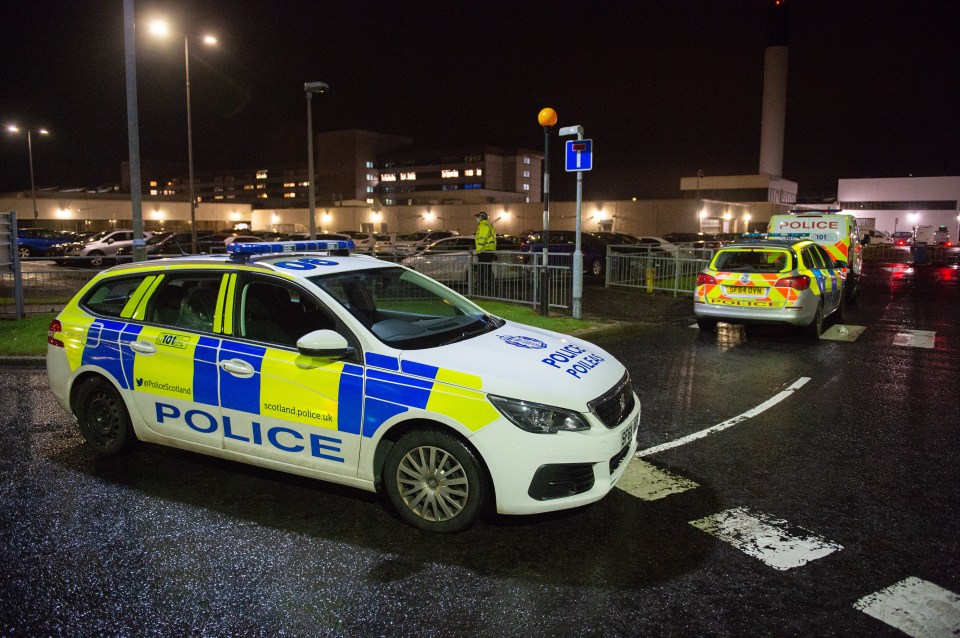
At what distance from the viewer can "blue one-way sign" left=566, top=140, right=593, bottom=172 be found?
11.9 meters

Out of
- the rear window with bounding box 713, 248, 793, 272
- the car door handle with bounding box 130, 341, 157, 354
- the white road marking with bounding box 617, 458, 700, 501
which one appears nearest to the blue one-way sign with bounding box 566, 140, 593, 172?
the rear window with bounding box 713, 248, 793, 272

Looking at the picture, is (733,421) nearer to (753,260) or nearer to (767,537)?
(767,537)

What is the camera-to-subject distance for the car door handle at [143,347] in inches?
192

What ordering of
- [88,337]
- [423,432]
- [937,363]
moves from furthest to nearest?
[937,363] < [88,337] < [423,432]

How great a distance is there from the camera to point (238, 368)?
14.7 ft

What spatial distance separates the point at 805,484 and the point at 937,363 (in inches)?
229

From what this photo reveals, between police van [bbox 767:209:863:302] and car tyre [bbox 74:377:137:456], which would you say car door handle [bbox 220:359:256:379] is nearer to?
car tyre [bbox 74:377:137:456]

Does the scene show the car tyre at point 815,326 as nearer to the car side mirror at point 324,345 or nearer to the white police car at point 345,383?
the white police car at point 345,383

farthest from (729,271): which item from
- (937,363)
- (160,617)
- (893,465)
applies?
(160,617)

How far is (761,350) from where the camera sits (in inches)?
407

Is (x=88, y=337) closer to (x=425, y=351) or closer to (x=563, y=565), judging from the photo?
(x=425, y=351)

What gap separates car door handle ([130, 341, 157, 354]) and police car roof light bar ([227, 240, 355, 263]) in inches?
33.1

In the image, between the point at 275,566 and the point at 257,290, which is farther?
the point at 257,290

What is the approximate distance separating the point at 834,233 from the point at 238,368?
54.7ft
